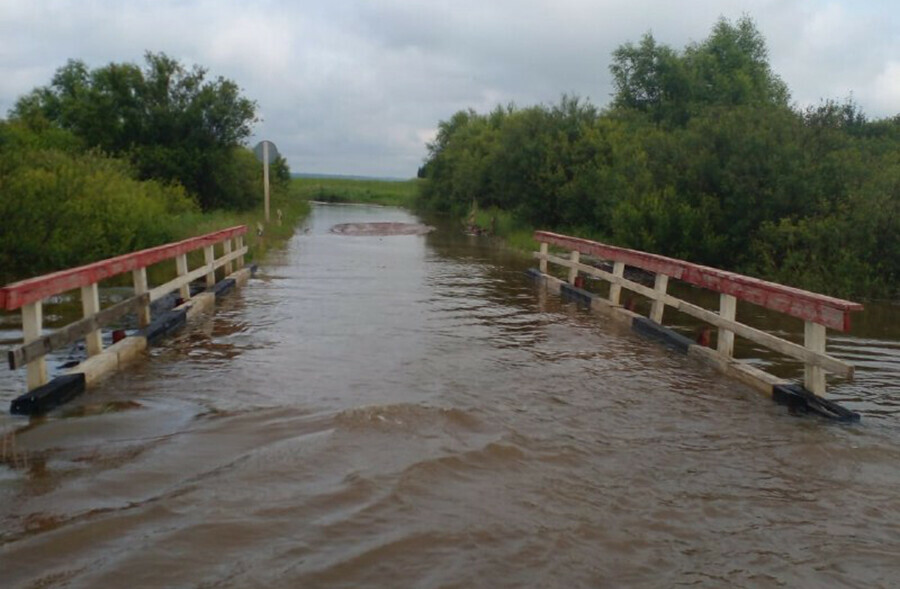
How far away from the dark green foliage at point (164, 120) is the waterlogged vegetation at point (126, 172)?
3 cm

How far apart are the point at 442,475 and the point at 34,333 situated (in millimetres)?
3538

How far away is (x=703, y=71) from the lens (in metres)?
40.5

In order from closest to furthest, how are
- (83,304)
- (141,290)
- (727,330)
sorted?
(83,304), (727,330), (141,290)

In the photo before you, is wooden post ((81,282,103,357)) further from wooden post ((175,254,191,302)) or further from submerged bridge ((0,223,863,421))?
wooden post ((175,254,191,302))

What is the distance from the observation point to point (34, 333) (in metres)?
6.22

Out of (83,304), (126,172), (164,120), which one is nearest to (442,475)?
(83,304)

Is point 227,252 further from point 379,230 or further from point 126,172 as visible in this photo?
point 379,230

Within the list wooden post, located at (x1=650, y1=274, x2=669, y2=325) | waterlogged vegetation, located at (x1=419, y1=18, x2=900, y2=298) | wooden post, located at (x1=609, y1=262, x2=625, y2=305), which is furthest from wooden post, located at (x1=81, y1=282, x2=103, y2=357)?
waterlogged vegetation, located at (x1=419, y1=18, x2=900, y2=298)

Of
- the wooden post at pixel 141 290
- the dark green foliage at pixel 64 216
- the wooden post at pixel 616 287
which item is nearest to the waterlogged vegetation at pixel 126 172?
the dark green foliage at pixel 64 216

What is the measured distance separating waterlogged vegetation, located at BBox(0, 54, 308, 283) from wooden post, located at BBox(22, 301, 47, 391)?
24.2ft

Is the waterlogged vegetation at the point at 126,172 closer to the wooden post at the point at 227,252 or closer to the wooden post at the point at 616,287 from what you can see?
the wooden post at the point at 227,252

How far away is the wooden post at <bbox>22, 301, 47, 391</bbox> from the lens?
242 inches

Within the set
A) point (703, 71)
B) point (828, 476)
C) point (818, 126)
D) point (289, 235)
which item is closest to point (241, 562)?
point (828, 476)

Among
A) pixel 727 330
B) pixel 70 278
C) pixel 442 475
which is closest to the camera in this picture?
pixel 442 475
